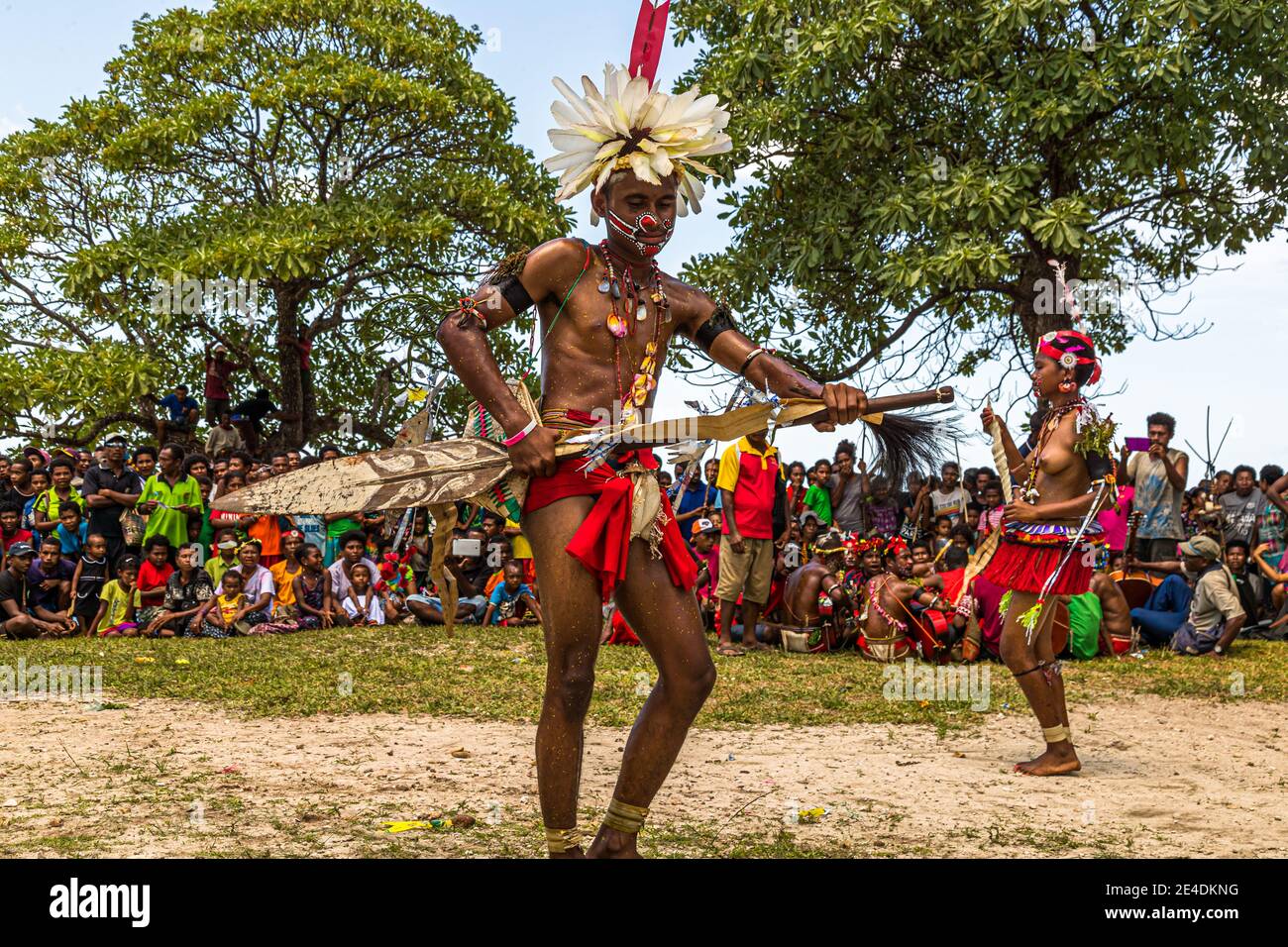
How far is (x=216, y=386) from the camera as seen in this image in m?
16.8

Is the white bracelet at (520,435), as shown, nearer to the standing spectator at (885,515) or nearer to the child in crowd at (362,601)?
the child in crowd at (362,601)

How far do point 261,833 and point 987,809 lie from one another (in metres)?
2.91

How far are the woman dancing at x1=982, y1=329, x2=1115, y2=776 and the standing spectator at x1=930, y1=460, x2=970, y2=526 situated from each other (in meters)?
6.21

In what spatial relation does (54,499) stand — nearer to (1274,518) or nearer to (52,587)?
(52,587)

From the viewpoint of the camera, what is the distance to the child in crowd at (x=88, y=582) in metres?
12.1

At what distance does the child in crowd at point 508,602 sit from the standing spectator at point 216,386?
19.2 feet

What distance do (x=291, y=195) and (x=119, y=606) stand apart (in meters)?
7.76

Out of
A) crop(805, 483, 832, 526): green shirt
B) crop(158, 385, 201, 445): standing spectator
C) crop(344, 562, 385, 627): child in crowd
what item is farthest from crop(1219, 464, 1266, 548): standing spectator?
crop(158, 385, 201, 445): standing spectator

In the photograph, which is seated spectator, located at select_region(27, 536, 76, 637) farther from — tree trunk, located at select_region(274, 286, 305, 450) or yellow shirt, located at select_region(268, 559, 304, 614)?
tree trunk, located at select_region(274, 286, 305, 450)

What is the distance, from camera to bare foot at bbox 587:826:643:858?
13.1ft

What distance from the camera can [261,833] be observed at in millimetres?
4543

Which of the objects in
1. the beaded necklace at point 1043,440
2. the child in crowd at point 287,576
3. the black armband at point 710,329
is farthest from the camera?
the child in crowd at point 287,576

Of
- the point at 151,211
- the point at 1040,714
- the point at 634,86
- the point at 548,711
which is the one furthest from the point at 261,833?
the point at 151,211

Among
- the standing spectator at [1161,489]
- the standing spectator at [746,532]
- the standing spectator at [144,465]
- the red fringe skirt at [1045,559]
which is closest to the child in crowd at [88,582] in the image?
the standing spectator at [144,465]
